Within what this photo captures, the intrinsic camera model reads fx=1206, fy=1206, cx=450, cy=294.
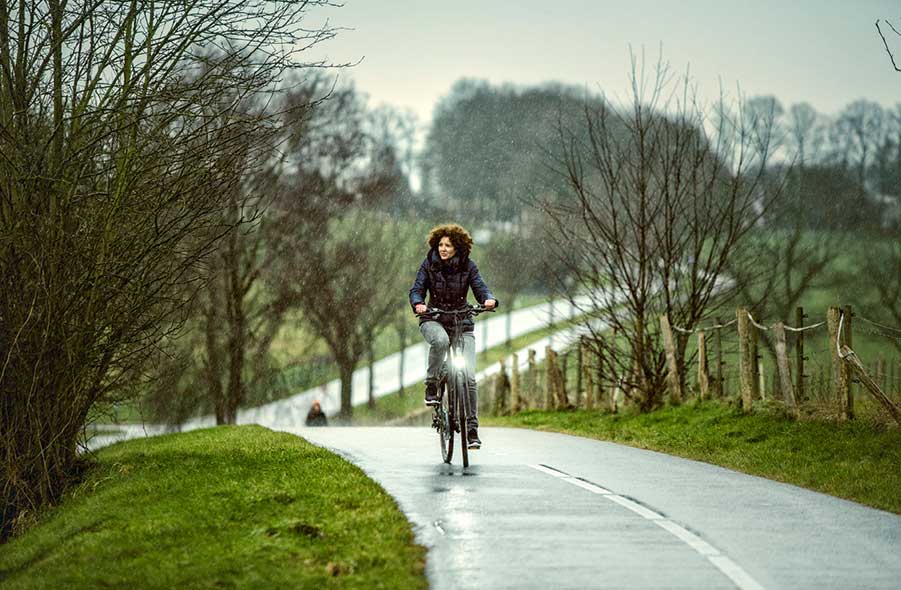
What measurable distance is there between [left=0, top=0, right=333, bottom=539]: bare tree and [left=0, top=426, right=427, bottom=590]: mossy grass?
50.5 inches

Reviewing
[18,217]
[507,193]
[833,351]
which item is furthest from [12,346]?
[507,193]

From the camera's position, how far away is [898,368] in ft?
109

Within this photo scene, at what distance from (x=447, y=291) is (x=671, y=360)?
11053 millimetres

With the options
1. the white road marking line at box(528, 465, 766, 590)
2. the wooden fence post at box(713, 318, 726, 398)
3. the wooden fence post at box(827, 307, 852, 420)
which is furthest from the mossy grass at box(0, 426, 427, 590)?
the wooden fence post at box(713, 318, 726, 398)

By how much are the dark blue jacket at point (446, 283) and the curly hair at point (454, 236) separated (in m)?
0.09

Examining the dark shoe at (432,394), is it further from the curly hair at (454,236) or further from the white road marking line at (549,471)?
the curly hair at (454,236)

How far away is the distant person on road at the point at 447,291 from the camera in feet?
41.7

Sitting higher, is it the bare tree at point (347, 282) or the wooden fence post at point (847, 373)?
the bare tree at point (347, 282)

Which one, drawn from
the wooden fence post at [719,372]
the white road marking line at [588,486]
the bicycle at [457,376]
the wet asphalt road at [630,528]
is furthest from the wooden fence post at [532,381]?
the white road marking line at [588,486]

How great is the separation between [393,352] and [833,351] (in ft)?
240

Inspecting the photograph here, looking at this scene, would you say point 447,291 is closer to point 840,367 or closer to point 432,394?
point 432,394

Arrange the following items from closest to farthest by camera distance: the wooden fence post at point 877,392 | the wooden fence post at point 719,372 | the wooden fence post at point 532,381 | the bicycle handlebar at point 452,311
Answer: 1. the bicycle handlebar at point 452,311
2. the wooden fence post at point 877,392
3. the wooden fence post at point 719,372
4. the wooden fence post at point 532,381

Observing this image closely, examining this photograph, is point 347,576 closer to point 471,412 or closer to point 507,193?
point 471,412

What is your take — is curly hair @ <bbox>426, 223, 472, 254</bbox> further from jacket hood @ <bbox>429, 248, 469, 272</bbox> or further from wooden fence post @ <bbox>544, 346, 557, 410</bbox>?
wooden fence post @ <bbox>544, 346, 557, 410</bbox>
